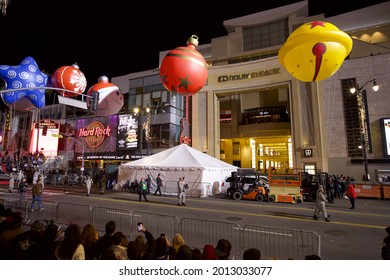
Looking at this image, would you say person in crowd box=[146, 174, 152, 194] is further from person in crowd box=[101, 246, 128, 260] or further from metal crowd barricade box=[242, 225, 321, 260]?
person in crowd box=[101, 246, 128, 260]

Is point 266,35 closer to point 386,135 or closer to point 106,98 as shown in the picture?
point 386,135

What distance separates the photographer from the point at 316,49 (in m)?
6.94

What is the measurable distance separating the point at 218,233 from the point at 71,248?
19.5 feet

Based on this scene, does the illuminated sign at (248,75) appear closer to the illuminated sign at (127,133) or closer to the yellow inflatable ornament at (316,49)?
the illuminated sign at (127,133)

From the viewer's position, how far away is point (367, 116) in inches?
1029

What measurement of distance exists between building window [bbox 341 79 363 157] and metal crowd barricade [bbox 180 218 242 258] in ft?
77.2

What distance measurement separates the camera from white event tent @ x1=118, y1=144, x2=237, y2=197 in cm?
2084

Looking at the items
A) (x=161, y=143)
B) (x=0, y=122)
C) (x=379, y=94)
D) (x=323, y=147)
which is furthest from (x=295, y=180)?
(x=0, y=122)

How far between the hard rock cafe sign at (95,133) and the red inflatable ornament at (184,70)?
35.2 meters

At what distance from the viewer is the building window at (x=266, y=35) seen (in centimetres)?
3506

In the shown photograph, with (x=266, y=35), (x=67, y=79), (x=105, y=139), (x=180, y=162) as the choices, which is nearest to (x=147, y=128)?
(x=105, y=139)

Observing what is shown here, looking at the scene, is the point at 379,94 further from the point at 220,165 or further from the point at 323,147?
the point at 220,165
